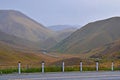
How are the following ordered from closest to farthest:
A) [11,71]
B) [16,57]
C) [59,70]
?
1. [11,71]
2. [59,70]
3. [16,57]

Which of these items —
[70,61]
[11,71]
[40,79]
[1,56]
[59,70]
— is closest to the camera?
[40,79]

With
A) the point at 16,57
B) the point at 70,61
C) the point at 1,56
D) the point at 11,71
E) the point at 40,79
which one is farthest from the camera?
the point at 16,57

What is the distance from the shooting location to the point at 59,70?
30578 millimetres

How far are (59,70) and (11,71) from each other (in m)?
4.19

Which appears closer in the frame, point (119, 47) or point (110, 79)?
point (110, 79)

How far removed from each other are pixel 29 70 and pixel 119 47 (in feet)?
346

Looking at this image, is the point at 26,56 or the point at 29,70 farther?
the point at 26,56

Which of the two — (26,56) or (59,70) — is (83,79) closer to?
(59,70)

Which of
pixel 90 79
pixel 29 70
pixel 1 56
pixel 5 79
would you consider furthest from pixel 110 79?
pixel 1 56

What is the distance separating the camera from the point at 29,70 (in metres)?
29.2

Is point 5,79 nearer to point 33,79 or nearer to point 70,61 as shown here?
point 33,79

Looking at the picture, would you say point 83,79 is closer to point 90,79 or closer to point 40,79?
point 90,79

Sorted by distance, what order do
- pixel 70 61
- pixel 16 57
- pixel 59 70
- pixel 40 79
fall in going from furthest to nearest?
1. pixel 16 57
2. pixel 70 61
3. pixel 59 70
4. pixel 40 79

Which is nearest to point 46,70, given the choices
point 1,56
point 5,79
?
point 5,79
